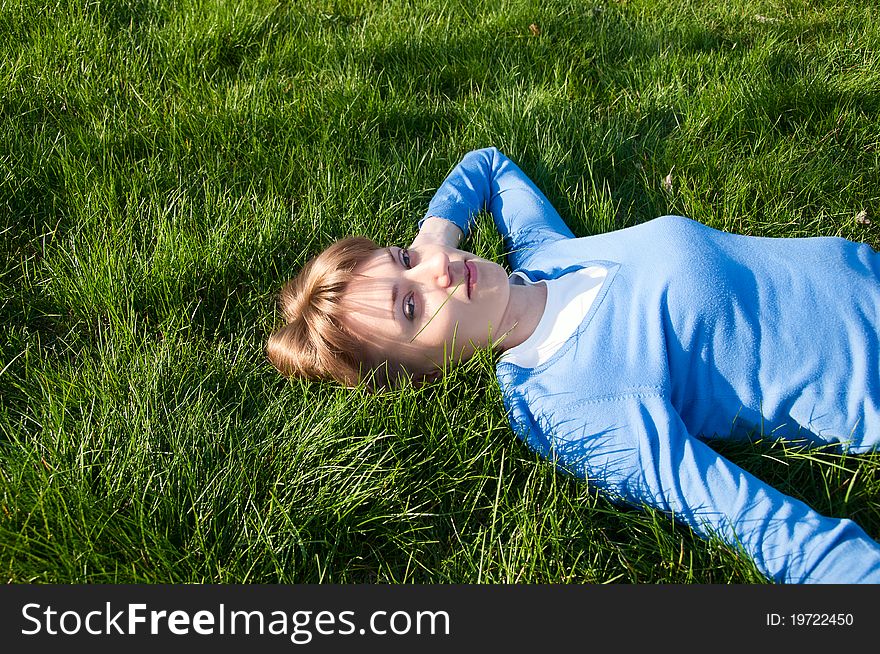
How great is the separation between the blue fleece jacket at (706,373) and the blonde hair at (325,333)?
0.47m

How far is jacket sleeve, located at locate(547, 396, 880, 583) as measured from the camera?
177cm

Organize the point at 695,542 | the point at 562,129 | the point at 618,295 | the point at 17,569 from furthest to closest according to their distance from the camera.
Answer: the point at 562,129
the point at 618,295
the point at 695,542
the point at 17,569

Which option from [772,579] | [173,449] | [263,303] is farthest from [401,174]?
[772,579]

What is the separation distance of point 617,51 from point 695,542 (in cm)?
260

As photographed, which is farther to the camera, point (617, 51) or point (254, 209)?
point (617, 51)

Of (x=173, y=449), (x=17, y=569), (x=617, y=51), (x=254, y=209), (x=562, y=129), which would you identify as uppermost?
(x=617, y=51)

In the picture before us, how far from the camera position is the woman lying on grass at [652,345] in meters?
1.95

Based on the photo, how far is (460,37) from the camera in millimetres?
3623

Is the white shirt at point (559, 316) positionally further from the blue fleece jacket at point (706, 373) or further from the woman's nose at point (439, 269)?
the woman's nose at point (439, 269)

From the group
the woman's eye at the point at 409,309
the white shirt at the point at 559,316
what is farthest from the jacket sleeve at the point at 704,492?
the woman's eye at the point at 409,309

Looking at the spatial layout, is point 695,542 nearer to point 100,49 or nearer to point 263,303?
point 263,303

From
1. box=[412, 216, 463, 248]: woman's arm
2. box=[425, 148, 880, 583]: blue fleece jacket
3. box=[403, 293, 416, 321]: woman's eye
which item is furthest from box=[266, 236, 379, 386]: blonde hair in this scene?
box=[425, 148, 880, 583]: blue fleece jacket

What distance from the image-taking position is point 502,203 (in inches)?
110

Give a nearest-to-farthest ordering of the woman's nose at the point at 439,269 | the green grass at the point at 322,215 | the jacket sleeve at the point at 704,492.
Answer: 1. the jacket sleeve at the point at 704,492
2. the green grass at the point at 322,215
3. the woman's nose at the point at 439,269
